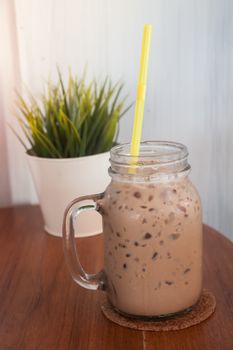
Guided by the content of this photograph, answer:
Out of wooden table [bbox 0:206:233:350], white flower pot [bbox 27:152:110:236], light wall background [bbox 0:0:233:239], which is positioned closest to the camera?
wooden table [bbox 0:206:233:350]

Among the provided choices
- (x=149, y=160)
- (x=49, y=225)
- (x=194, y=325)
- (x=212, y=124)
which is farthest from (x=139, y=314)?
(x=212, y=124)

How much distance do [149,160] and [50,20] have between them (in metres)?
0.46

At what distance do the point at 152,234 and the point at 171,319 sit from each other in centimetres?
10

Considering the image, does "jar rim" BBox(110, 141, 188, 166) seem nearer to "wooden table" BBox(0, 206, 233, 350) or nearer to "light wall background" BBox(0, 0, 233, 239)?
"wooden table" BBox(0, 206, 233, 350)

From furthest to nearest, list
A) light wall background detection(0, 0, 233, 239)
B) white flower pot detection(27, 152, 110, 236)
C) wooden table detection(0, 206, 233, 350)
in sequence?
light wall background detection(0, 0, 233, 239)
white flower pot detection(27, 152, 110, 236)
wooden table detection(0, 206, 233, 350)

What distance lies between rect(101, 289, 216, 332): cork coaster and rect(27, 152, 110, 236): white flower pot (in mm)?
239

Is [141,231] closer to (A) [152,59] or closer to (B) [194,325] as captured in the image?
(B) [194,325]

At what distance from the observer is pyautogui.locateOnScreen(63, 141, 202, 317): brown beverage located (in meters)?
0.53

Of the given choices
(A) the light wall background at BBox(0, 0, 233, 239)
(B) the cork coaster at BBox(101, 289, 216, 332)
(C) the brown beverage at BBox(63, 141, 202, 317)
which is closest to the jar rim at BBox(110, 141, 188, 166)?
(C) the brown beverage at BBox(63, 141, 202, 317)

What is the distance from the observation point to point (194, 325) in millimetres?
542

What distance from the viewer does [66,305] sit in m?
0.60

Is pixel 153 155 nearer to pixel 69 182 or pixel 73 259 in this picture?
pixel 73 259

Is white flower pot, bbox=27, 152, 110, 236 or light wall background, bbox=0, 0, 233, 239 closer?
white flower pot, bbox=27, 152, 110, 236

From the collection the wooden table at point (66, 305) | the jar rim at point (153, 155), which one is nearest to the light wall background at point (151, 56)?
the wooden table at point (66, 305)
